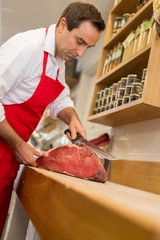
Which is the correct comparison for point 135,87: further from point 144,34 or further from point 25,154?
point 25,154


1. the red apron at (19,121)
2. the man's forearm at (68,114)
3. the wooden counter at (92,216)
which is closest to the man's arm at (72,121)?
the man's forearm at (68,114)

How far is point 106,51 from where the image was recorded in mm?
2850

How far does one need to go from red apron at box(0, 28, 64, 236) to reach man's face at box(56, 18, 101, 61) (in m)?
0.12

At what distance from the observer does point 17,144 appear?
4.78 ft

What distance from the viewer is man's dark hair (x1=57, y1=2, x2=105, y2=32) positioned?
1.66 metres

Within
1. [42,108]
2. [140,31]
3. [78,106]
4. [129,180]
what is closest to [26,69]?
[42,108]

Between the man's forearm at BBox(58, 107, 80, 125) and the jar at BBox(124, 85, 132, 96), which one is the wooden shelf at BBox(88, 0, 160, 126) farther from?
the man's forearm at BBox(58, 107, 80, 125)

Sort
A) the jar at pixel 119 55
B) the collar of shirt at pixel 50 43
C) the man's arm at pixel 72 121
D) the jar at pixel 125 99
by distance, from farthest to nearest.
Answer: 1. the jar at pixel 119 55
2. the jar at pixel 125 99
3. the man's arm at pixel 72 121
4. the collar of shirt at pixel 50 43

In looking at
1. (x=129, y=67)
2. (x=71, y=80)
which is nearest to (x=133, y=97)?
(x=129, y=67)

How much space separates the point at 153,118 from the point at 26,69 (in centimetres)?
102

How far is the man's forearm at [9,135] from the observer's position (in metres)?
1.42

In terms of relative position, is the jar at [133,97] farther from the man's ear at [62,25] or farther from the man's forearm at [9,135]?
the man's forearm at [9,135]

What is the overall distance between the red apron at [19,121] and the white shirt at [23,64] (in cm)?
4

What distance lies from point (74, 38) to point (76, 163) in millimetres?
758
